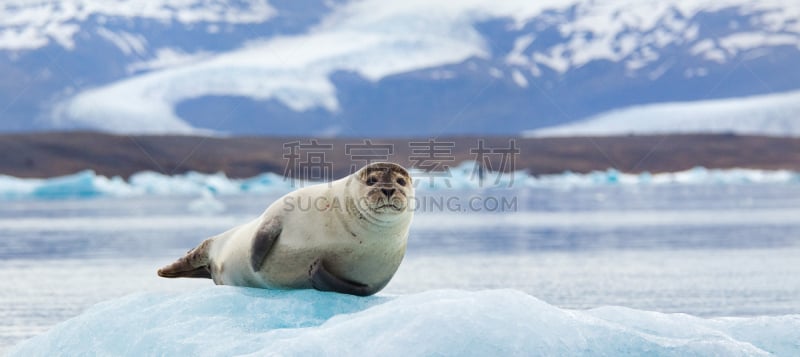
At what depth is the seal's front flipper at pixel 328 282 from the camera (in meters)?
5.54

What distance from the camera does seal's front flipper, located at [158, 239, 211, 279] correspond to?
6.36 metres

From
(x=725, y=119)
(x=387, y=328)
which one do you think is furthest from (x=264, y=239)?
(x=725, y=119)

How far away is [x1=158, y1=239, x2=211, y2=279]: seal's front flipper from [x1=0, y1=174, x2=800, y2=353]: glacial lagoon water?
249mm

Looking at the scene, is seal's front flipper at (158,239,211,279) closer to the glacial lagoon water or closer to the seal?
the glacial lagoon water

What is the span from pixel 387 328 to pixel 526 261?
28.6 feet

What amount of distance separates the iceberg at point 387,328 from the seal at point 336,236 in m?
0.13

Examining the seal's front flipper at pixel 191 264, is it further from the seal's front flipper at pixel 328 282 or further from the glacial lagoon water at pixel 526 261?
the seal's front flipper at pixel 328 282

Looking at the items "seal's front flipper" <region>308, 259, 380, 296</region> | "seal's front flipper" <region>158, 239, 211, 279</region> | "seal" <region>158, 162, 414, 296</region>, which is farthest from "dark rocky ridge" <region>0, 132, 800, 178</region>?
"seal's front flipper" <region>308, 259, 380, 296</region>

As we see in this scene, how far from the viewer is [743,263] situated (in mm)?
12398

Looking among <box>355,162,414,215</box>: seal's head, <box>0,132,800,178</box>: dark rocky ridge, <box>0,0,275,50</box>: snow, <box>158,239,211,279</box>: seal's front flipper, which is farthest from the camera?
<box>0,0,275,50</box>: snow

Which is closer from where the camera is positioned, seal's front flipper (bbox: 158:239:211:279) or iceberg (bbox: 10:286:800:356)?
iceberg (bbox: 10:286:800:356)

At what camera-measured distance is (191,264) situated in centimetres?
642

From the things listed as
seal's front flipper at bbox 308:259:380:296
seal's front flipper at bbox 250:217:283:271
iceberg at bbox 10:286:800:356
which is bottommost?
iceberg at bbox 10:286:800:356

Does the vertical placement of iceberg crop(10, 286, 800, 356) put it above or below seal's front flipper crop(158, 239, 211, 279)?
below
